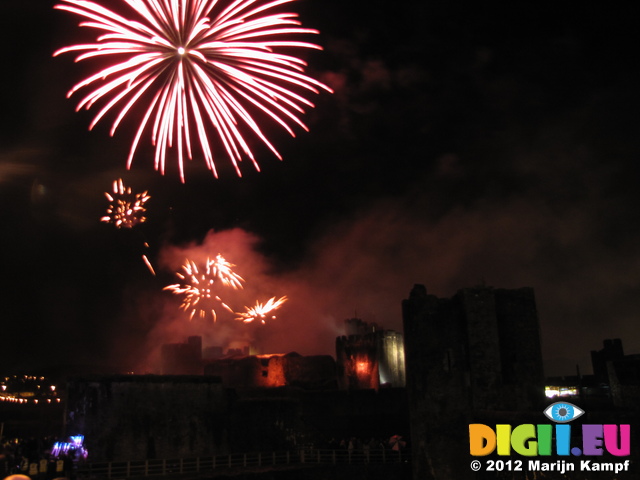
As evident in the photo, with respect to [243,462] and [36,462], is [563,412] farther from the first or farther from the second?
[36,462]

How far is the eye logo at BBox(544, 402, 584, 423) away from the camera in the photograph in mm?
18156

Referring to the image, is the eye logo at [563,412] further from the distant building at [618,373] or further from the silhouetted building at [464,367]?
the distant building at [618,373]

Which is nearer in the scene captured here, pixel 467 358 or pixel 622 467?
pixel 622 467

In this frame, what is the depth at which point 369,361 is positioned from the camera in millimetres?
54531

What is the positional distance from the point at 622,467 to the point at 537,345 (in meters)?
9.70

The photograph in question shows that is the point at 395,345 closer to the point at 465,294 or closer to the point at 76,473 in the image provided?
the point at 465,294

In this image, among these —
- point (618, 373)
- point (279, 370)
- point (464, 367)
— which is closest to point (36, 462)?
point (464, 367)

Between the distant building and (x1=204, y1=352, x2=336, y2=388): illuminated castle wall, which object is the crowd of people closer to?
the distant building

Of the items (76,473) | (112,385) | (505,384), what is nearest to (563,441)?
(505,384)

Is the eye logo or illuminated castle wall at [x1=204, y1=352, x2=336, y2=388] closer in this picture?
the eye logo

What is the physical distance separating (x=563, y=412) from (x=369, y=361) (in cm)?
3663

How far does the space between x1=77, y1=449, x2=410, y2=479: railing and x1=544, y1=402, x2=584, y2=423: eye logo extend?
13.5 meters

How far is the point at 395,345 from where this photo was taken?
56.5 metres

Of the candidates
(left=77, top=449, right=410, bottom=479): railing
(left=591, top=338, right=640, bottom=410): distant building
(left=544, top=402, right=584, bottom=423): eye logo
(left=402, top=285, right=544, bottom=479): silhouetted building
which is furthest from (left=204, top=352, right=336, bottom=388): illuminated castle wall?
(left=544, top=402, right=584, bottom=423): eye logo
